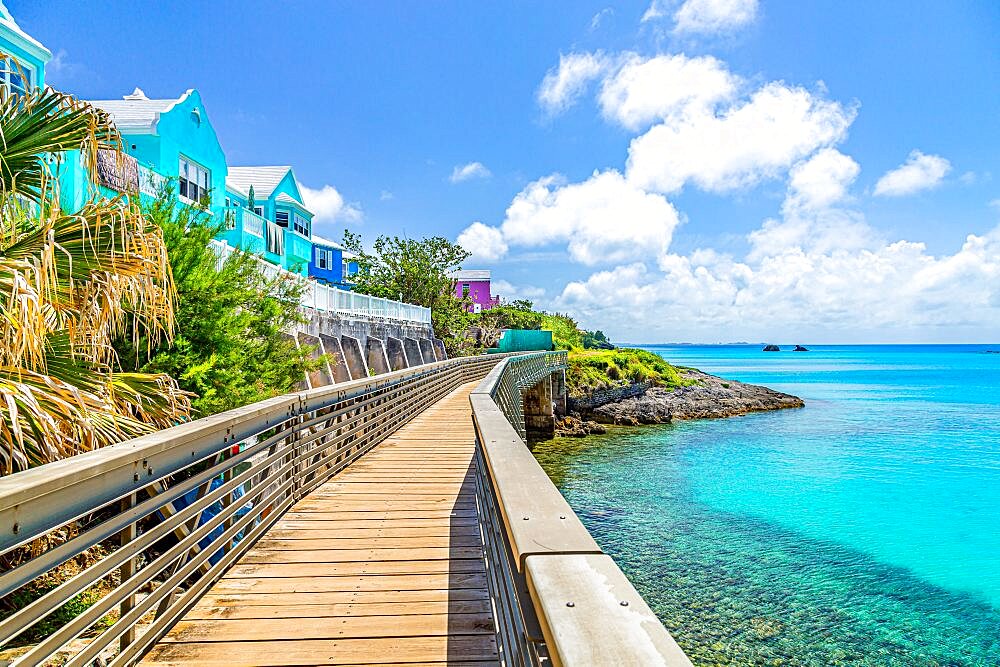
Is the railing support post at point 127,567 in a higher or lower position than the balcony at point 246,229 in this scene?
lower

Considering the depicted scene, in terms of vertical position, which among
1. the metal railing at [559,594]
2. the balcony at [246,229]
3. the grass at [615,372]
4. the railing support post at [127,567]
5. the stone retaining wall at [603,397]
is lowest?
the stone retaining wall at [603,397]

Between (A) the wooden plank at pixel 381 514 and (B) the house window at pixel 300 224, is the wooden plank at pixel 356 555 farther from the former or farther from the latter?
(B) the house window at pixel 300 224

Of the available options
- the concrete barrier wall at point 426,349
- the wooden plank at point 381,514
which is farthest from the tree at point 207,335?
the concrete barrier wall at point 426,349

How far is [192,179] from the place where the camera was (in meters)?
23.6

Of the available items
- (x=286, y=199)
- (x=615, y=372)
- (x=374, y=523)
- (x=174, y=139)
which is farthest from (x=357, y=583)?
(x=615, y=372)

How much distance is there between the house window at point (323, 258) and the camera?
46031 mm

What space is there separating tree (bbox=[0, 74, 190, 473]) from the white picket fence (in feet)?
17.3

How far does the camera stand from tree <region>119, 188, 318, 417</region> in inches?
291

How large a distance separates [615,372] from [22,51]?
34998 millimetres

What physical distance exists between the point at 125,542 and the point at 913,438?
137 feet

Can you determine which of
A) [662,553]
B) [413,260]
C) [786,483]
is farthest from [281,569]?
[413,260]

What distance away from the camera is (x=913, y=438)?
120 ft

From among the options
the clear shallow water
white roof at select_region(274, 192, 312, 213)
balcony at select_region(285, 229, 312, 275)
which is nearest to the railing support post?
the clear shallow water

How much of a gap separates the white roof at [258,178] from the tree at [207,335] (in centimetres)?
2414
